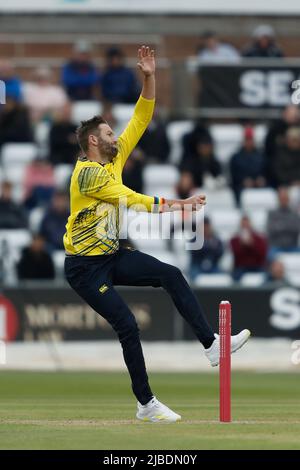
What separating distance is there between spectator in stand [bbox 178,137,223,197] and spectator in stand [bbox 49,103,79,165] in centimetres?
193

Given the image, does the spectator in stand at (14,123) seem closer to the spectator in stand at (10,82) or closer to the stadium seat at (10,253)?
the spectator in stand at (10,82)

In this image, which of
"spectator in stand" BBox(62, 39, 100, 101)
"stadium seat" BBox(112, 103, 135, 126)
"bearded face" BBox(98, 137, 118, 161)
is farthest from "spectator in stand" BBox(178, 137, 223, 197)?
"bearded face" BBox(98, 137, 118, 161)

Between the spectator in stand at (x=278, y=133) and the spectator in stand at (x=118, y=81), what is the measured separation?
2.62 meters

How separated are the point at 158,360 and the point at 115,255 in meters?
10.3

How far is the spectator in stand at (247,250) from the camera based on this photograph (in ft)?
74.3

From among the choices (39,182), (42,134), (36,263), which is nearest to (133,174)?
(39,182)

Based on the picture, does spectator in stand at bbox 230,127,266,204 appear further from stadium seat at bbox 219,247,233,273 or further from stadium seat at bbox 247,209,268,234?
stadium seat at bbox 219,247,233,273

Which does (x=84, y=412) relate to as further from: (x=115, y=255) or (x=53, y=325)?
(x=53, y=325)

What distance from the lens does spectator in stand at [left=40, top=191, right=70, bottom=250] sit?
74.6 feet

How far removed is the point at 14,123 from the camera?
24.7 metres

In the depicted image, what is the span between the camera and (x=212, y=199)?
80.7ft

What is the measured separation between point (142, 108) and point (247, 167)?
12574mm
